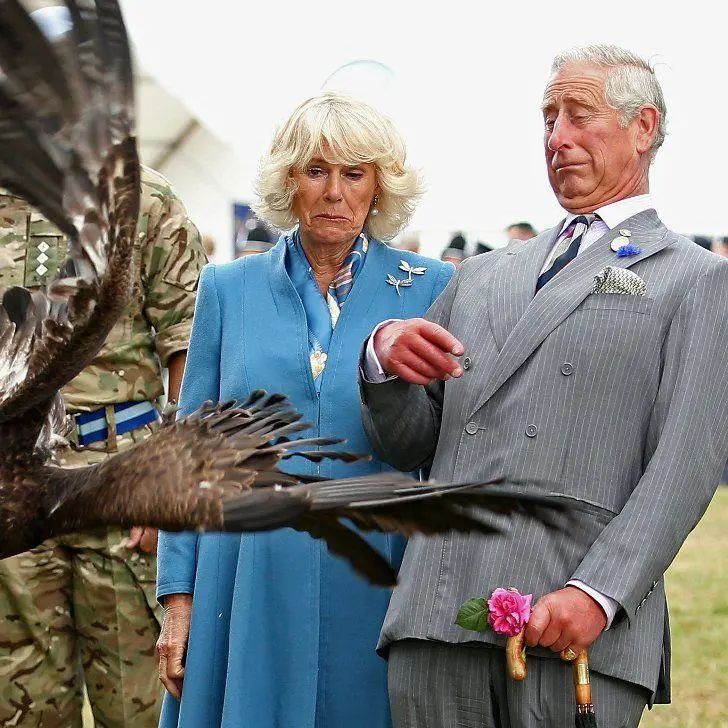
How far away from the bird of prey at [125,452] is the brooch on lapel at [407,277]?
0.58 meters

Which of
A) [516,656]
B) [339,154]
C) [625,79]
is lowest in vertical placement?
[516,656]

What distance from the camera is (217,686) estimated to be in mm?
3402

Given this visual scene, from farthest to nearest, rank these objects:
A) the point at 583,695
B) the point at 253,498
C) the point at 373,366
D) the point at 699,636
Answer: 1. the point at 699,636
2. the point at 373,366
3. the point at 583,695
4. the point at 253,498

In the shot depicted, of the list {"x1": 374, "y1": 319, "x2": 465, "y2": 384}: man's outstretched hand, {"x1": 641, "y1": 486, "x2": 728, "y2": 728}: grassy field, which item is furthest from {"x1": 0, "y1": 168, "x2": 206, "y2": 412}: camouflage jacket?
{"x1": 641, "y1": 486, "x2": 728, "y2": 728}: grassy field

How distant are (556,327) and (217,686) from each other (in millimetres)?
1331

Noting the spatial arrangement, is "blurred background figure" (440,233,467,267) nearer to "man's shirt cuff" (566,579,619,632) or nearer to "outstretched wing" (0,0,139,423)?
"outstretched wing" (0,0,139,423)

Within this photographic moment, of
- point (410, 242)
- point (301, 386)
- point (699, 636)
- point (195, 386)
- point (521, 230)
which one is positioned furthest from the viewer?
point (410, 242)

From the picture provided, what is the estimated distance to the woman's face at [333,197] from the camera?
3.51m

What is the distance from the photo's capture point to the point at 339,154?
3475 mm

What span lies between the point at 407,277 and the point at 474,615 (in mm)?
1128

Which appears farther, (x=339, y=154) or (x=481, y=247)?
(x=481, y=247)

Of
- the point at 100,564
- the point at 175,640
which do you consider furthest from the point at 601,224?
the point at 100,564

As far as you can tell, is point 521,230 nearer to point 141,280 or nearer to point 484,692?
point 141,280

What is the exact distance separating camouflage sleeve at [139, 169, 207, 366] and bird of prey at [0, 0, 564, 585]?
1016 millimetres
